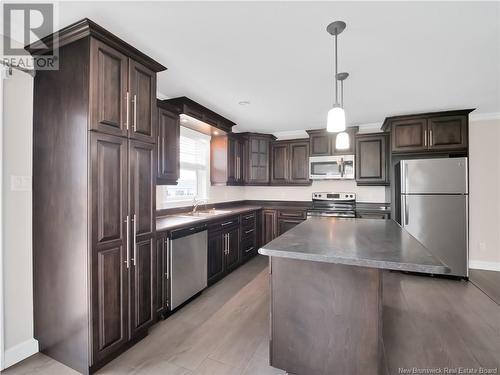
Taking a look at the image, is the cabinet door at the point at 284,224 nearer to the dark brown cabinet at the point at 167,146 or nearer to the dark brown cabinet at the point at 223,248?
the dark brown cabinet at the point at 223,248

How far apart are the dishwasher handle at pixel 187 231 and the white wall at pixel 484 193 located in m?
4.17

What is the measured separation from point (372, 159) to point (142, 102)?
3.74 m

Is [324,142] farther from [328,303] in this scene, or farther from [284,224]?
[328,303]

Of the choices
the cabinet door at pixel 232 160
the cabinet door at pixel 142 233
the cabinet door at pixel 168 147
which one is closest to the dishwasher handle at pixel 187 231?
the cabinet door at pixel 142 233

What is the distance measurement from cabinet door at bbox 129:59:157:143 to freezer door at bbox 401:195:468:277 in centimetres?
353

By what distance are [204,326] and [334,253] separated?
62.8 inches

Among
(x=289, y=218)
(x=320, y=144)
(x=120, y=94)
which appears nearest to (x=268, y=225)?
(x=289, y=218)

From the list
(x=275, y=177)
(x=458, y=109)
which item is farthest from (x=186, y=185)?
(x=458, y=109)

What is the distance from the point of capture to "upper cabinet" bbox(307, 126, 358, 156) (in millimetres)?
4504

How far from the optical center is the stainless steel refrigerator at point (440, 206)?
3.43 metres

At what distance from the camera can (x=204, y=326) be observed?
2.34 metres

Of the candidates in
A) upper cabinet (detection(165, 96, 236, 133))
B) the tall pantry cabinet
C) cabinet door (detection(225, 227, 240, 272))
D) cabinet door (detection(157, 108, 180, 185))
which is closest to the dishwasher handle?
the tall pantry cabinet

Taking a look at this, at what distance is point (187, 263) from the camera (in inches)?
107

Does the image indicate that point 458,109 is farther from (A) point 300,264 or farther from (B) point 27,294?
(B) point 27,294
